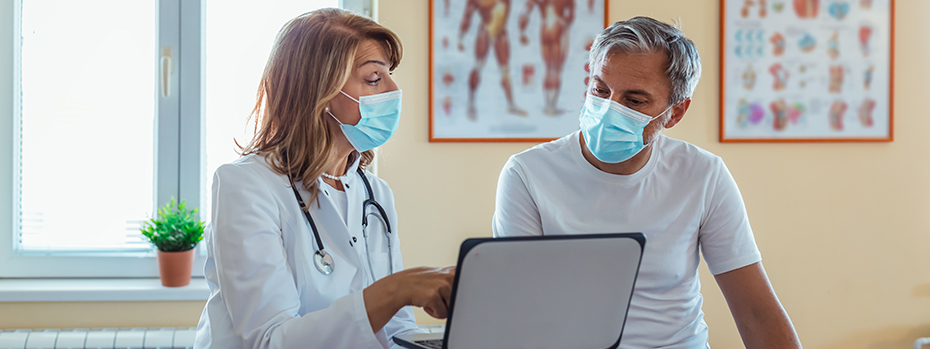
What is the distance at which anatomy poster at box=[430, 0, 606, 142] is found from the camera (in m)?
2.01

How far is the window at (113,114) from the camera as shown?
6.84 feet

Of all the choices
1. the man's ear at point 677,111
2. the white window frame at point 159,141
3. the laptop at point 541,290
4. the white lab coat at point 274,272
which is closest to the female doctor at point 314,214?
the white lab coat at point 274,272

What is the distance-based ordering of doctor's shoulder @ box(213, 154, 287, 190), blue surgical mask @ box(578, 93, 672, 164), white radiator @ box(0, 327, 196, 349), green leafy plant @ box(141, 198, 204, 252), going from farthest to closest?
green leafy plant @ box(141, 198, 204, 252) → white radiator @ box(0, 327, 196, 349) → blue surgical mask @ box(578, 93, 672, 164) → doctor's shoulder @ box(213, 154, 287, 190)

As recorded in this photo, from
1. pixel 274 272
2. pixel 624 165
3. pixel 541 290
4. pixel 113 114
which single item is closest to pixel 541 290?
pixel 541 290

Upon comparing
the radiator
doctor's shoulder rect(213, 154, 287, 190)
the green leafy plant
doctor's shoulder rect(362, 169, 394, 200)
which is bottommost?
the radiator

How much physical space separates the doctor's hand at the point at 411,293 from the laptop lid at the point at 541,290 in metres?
0.10

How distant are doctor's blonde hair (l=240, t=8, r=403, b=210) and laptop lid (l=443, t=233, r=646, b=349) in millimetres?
539

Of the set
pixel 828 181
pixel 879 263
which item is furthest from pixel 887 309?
pixel 828 181

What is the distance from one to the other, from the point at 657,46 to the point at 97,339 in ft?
5.88

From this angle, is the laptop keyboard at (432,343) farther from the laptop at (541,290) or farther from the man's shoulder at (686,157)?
the man's shoulder at (686,157)

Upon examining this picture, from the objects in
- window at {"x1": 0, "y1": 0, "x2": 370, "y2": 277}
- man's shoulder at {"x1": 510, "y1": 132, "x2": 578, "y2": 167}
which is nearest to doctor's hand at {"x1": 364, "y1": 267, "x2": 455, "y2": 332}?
man's shoulder at {"x1": 510, "y1": 132, "x2": 578, "y2": 167}

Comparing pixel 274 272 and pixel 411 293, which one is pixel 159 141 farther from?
pixel 411 293

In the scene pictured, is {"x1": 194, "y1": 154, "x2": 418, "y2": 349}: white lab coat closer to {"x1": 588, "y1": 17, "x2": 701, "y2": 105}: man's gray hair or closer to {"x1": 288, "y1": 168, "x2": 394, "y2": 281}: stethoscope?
{"x1": 288, "y1": 168, "x2": 394, "y2": 281}: stethoscope

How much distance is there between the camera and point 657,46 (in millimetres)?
1299
